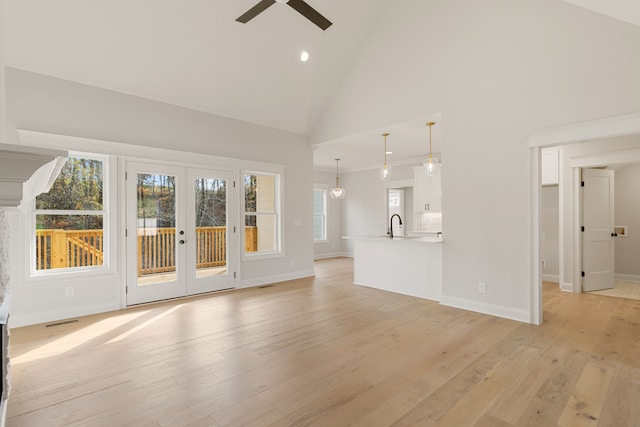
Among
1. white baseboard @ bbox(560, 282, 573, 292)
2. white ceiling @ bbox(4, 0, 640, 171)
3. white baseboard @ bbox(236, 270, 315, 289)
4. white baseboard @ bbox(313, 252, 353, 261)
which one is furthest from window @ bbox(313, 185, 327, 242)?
white baseboard @ bbox(560, 282, 573, 292)

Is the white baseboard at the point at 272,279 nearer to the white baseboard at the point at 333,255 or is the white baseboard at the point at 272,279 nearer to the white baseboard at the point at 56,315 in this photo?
the white baseboard at the point at 56,315

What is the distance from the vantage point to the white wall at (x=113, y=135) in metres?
3.71

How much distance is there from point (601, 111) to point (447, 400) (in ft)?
10.3

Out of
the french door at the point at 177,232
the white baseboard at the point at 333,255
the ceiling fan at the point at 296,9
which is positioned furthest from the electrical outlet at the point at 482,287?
the white baseboard at the point at 333,255

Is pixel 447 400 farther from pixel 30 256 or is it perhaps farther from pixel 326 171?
pixel 326 171

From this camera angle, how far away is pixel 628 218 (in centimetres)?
617

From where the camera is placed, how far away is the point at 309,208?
6633 millimetres

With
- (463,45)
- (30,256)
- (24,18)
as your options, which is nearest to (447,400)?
(463,45)

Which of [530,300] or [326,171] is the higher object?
[326,171]

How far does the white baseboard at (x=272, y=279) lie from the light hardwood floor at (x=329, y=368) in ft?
4.56

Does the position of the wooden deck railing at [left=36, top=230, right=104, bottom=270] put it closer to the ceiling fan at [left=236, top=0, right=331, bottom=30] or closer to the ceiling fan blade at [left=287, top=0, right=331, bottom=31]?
the ceiling fan at [left=236, top=0, right=331, bottom=30]

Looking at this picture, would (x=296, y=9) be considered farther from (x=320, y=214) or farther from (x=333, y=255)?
(x=333, y=255)

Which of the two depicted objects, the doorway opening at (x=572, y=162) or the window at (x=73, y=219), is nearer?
the doorway opening at (x=572, y=162)

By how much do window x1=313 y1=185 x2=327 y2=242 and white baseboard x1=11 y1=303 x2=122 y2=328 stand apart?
20.0 ft
